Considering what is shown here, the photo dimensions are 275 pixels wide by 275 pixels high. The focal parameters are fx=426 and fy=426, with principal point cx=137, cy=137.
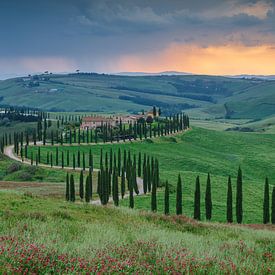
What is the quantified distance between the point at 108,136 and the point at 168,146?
2388cm

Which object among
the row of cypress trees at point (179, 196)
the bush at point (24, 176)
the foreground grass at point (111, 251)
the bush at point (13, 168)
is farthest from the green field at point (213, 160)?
the foreground grass at point (111, 251)

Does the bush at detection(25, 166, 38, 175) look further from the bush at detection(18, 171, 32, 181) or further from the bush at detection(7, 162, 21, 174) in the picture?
the bush at detection(7, 162, 21, 174)

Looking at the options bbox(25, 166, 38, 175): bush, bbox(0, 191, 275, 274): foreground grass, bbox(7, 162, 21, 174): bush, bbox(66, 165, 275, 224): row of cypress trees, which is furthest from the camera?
bbox(7, 162, 21, 174): bush

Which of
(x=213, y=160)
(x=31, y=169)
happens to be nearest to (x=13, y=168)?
(x=31, y=169)

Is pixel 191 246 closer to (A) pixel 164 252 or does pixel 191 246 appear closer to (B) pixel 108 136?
(A) pixel 164 252

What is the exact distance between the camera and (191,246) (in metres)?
18.5

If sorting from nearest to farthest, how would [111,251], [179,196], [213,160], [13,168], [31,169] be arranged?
1. [111,251]
2. [179,196]
3. [31,169]
4. [13,168]
5. [213,160]

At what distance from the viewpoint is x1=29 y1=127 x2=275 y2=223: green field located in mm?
80225

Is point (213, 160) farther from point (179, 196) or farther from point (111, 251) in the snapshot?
point (111, 251)

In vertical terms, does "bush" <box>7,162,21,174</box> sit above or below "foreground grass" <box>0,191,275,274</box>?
below

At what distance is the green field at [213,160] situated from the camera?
263ft

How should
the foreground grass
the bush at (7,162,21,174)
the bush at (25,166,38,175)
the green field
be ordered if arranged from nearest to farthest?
the foreground grass → the green field → the bush at (25,166,38,175) → the bush at (7,162,21,174)

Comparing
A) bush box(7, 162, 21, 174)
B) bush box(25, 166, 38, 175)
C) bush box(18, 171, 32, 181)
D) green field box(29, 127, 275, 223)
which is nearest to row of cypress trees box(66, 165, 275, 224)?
green field box(29, 127, 275, 223)

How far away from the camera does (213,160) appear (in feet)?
495
